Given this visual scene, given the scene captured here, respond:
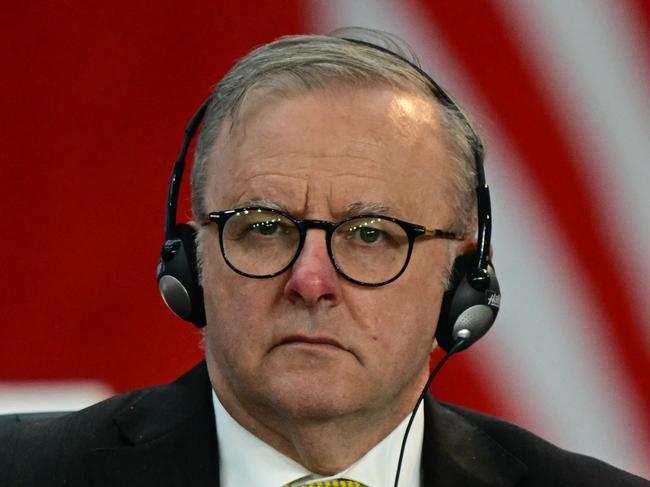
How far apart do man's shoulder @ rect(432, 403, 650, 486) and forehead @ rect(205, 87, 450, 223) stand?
0.37 meters

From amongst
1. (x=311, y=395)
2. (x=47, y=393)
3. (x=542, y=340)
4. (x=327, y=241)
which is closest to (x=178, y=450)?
(x=311, y=395)

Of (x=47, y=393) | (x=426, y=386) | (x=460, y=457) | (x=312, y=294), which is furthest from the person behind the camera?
(x=47, y=393)

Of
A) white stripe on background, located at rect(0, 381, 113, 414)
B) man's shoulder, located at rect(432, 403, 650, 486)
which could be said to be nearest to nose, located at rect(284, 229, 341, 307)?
man's shoulder, located at rect(432, 403, 650, 486)

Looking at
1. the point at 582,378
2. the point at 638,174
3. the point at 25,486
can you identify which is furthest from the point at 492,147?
the point at 25,486

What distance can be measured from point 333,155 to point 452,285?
0.80 feet

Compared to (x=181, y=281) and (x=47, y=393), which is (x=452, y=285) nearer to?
(x=181, y=281)

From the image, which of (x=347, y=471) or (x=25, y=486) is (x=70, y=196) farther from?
(x=347, y=471)

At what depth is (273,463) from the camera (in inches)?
59.6

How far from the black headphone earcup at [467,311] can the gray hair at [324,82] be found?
0.08m

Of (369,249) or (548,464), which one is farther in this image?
(548,464)

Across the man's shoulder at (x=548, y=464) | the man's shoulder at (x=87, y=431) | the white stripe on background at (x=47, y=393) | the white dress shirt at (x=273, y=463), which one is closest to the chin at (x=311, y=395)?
the white dress shirt at (x=273, y=463)

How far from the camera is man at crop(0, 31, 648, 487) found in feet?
4.69

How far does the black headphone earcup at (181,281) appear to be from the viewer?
1540 millimetres

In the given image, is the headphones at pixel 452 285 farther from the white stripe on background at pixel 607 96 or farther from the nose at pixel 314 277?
the white stripe on background at pixel 607 96
